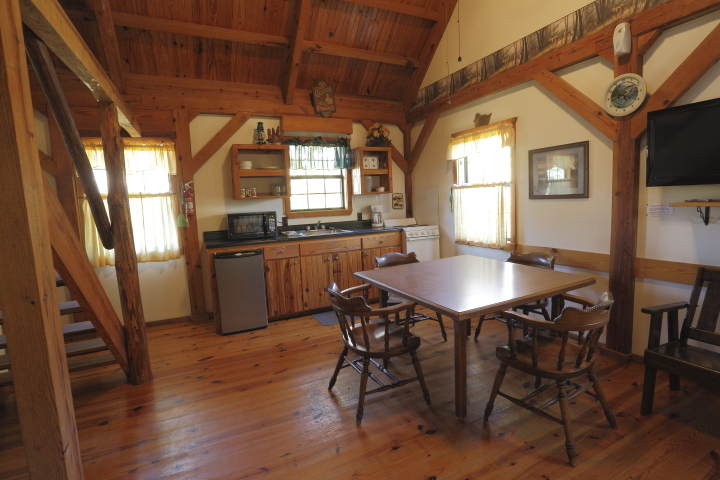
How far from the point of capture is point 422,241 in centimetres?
493

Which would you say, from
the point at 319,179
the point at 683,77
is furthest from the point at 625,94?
the point at 319,179

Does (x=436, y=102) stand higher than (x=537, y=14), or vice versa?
(x=537, y=14)

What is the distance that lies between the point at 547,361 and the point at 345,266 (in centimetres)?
284

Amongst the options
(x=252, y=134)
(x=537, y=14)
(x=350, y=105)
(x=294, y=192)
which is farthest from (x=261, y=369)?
(x=537, y=14)

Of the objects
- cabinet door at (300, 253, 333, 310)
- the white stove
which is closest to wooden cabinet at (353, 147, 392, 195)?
the white stove

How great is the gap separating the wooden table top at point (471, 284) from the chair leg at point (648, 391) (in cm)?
60

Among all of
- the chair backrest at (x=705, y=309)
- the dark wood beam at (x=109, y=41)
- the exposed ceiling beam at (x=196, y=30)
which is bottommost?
the chair backrest at (x=705, y=309)

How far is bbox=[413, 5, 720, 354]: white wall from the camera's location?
246 cm

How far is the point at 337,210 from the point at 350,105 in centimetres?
150

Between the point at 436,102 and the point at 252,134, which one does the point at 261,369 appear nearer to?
the point at 252,134

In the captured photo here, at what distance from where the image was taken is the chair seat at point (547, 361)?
1902mm

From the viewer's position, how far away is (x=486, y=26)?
4.00 meters

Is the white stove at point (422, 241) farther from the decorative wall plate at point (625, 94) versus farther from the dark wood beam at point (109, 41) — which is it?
the dark wood beam at point (109, 41)

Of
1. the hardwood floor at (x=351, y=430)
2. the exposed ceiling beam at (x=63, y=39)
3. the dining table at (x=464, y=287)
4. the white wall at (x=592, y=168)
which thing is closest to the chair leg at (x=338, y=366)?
the hardwood floor at (x=351, y=430)
